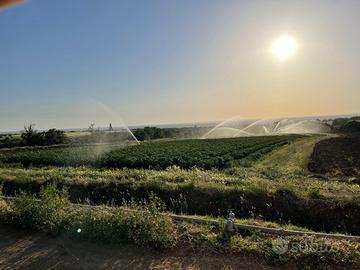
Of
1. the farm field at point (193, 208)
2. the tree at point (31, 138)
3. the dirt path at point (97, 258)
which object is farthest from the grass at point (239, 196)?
the tree at point (31, 138)

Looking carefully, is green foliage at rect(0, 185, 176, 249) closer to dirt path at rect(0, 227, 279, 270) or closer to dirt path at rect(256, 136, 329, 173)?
dirt path at rect(0, 227, 279, 270)

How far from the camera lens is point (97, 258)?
491cm

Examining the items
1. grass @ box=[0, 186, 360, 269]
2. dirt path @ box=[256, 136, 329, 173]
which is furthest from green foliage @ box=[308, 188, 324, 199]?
dirt path @ box=[256, 136, 329, 173]

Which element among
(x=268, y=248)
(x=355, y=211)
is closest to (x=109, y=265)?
(x=268, y=248)

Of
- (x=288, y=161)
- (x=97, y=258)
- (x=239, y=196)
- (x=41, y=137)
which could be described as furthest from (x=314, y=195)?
(x=41, y=137)

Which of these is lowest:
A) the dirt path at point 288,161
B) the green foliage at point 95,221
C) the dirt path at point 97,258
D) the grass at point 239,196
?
the dirt path at point 288,161

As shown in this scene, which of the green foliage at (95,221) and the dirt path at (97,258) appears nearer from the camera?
the dirt path at (97,258)

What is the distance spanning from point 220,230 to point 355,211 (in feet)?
14.6

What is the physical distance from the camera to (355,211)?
27.3 ft

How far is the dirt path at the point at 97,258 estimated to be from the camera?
15.2ft

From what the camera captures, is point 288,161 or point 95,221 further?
point 288,161

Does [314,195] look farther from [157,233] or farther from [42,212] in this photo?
[42,212]

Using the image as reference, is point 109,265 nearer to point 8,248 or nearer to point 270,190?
point 8,248

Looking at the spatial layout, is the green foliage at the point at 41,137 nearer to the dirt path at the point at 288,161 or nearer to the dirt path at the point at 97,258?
the dirt path at the point at 288,161
